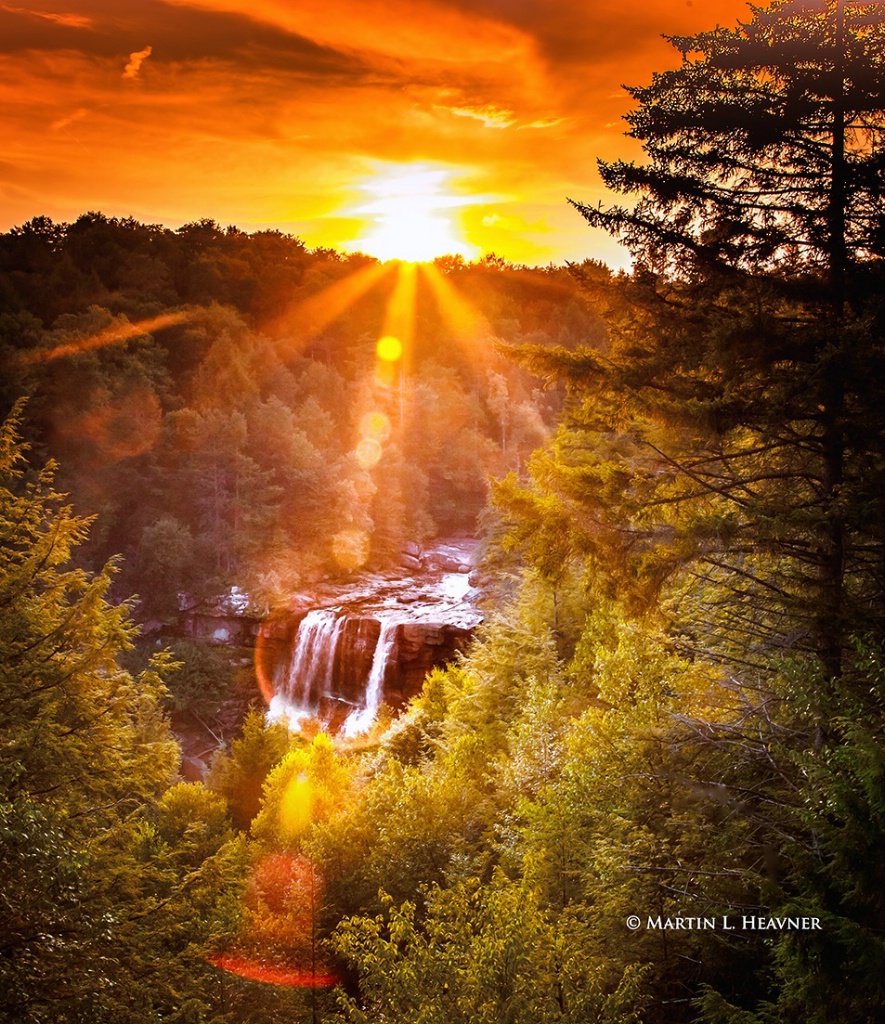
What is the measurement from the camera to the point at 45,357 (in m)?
38.4

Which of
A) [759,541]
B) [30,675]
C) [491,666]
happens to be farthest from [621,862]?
[491,666]

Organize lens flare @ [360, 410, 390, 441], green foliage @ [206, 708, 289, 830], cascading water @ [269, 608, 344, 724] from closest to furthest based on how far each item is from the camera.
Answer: green foliage @ [206, 708, 289, 830]
cascading water @ [269, 608, 344, 724]
lens flare @ [360, 410, 390, 441]

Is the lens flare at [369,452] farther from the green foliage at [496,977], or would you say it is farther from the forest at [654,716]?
the green foliage at [496,977]

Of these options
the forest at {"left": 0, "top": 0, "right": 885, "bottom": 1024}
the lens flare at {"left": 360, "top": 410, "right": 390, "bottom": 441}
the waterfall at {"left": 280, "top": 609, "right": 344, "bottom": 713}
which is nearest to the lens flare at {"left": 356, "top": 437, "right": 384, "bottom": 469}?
the lens flare at {"left": 360, "top": 410, "right": 390, "bottom": 441}

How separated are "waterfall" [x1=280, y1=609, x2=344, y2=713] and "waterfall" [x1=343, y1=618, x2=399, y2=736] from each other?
217 cm

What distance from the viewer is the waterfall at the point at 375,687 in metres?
31.5

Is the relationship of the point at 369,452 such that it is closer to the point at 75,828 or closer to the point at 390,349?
the point at 390,349

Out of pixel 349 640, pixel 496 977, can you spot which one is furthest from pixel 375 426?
pixel 496 977

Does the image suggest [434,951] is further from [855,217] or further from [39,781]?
[855,217]

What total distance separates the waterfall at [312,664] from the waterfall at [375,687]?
2172mm

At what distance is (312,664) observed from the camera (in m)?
33.9

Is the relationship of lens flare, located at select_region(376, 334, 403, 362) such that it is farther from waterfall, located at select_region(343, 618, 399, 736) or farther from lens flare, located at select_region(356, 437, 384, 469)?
waterfall, located at select_region(343, 618, 399, 736)

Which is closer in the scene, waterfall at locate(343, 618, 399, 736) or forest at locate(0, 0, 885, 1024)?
forest at locate(0, 0, 885, 1024)

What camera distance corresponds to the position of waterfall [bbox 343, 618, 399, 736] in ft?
103
